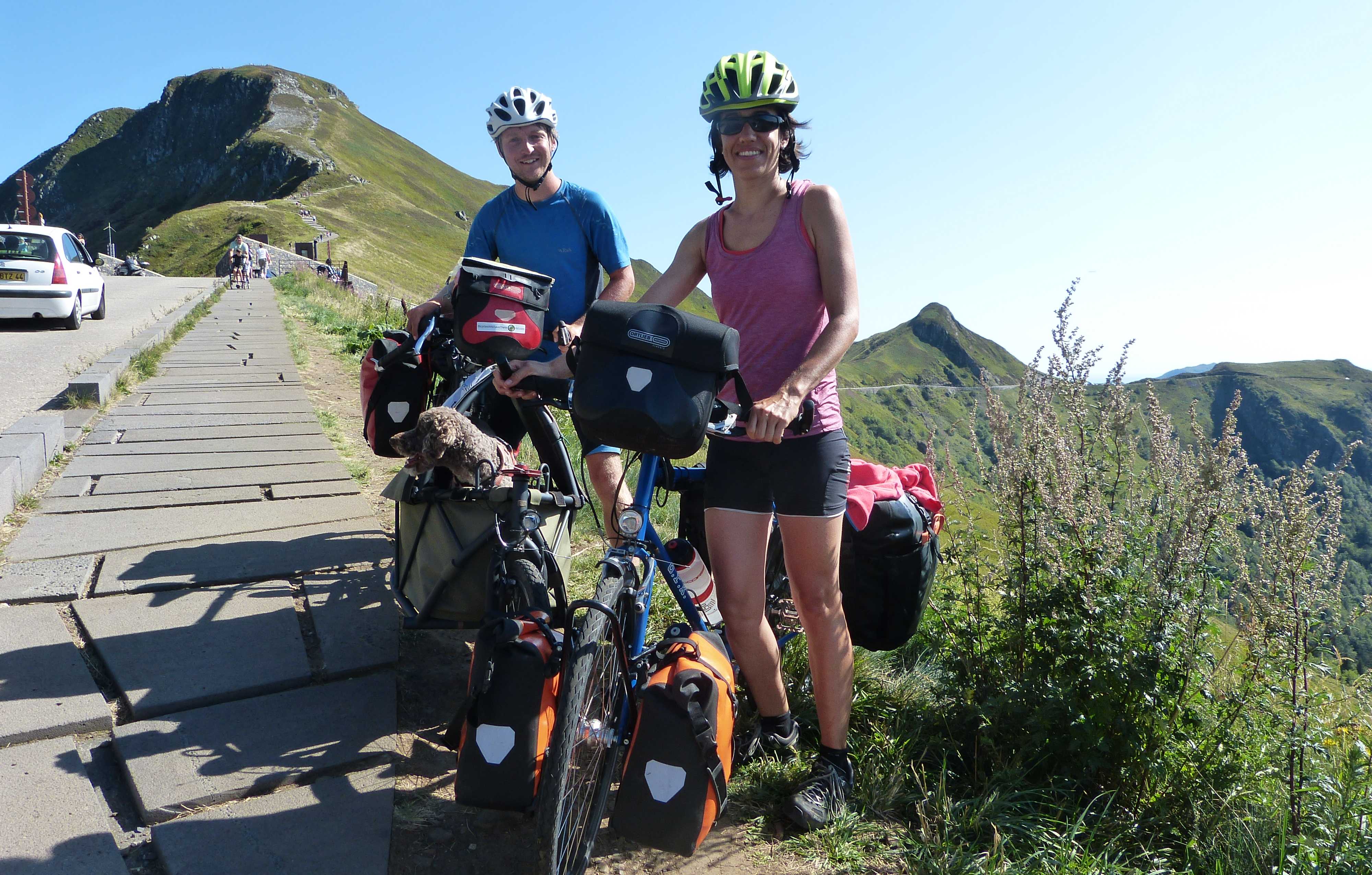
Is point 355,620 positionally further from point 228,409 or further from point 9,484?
point 228,409

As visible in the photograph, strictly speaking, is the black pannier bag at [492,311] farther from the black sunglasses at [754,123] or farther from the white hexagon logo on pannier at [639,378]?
the white hexagon logo on pannier at [639,378]

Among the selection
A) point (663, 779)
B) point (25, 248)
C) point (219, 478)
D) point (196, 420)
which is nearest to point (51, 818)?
point (663, 779)

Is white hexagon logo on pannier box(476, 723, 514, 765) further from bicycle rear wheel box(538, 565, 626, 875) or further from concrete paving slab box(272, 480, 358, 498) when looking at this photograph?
concrete paving slab box(272, 480, 358, 498)

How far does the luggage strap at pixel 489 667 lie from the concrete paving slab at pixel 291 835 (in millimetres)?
344

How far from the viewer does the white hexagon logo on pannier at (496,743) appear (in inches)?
85.2

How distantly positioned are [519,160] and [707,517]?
5.91 ft

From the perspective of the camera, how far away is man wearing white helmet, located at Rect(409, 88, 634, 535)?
11.7 feet

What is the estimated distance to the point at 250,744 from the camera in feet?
8.75

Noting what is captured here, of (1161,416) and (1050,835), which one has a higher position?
(1161,416)

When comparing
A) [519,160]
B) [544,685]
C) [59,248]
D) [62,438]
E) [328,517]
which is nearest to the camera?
[544,685]

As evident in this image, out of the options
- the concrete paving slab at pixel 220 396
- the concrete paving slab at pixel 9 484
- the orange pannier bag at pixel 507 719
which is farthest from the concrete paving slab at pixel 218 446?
the orange pannier bag at pixel 507 719

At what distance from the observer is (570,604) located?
221cm

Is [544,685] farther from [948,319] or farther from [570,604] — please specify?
[948,319]

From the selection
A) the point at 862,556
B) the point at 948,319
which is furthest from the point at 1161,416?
the point at 948,319
